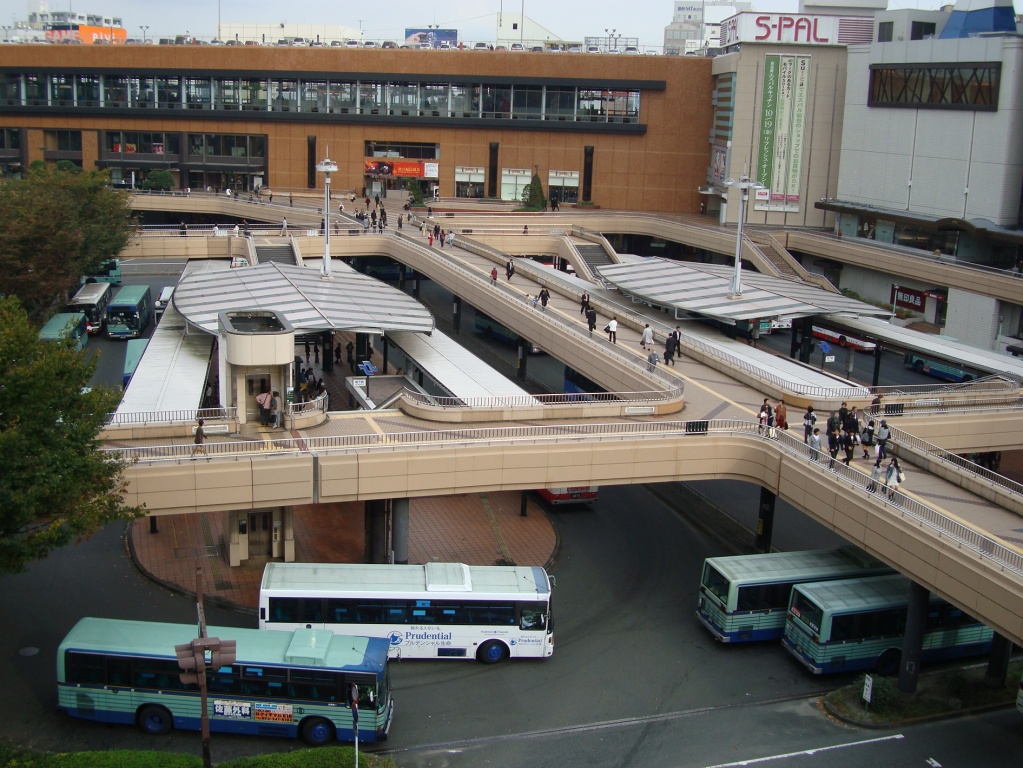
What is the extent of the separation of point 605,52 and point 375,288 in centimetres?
5049

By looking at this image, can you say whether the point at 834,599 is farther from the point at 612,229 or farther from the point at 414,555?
the point at 612,229

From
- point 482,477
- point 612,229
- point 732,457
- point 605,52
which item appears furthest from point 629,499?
point 605,52

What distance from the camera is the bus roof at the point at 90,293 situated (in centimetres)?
5754

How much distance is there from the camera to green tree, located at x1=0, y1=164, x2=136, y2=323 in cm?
4884

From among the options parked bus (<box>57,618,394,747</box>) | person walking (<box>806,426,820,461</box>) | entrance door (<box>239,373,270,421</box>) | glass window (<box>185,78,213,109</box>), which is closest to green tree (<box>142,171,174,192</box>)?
glass window (<box>185,78,213,109</box>)

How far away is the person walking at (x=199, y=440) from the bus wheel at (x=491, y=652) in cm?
816

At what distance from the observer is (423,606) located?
82.5 feet

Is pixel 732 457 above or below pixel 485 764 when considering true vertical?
above

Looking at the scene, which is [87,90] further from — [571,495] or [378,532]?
[378,532]

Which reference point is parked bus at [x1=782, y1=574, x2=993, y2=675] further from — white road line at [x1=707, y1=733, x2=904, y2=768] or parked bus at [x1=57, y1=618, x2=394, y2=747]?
parked bus at [x1=57, y1=618, x2=394, y2=747]

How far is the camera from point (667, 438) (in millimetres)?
29016

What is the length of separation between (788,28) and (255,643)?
61840 millimetres

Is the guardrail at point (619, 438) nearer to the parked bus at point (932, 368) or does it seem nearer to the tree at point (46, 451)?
the tree at point (46, 451)

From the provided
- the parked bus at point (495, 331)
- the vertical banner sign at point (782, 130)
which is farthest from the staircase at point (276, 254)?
the vertical banner sign at point (782, 130)
